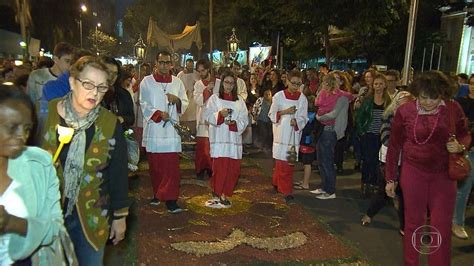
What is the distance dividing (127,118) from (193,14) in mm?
38666

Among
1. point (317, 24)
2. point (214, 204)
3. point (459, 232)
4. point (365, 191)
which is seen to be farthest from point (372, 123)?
point (317, 24)

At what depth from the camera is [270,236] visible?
568 cm

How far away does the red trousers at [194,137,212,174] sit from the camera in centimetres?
848

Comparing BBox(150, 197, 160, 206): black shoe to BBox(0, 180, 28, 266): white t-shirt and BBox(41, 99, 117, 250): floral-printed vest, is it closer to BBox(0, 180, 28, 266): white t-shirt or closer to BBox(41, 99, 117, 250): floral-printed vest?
BBox(41, 99, 117, 250): floral-printed vest

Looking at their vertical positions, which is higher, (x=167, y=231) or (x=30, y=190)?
(x=30, y=190)

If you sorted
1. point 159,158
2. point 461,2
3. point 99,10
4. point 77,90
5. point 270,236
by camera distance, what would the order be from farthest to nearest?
point 99,10 < point 461,2 < point 159,158 < point 270,236 < point 77,90

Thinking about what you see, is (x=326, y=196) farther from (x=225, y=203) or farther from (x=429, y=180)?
(x=429, y=180)

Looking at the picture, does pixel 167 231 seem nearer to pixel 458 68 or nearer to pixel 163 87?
pixel 163 87

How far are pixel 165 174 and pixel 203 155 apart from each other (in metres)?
2.06

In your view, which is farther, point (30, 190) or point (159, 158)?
Result: point (159, 158)

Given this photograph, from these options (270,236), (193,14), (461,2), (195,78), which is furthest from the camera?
(193,14)

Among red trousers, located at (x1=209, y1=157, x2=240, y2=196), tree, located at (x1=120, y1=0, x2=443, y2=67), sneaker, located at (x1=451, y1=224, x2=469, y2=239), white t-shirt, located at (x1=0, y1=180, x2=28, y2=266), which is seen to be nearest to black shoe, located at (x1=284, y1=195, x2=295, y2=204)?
red trousers, located at (x1=209, y1=157, x2=240, y2=196)

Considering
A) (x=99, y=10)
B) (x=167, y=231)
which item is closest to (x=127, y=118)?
(x=167, y=231)

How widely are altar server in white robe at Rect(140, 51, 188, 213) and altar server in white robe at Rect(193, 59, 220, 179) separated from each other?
161 cm
